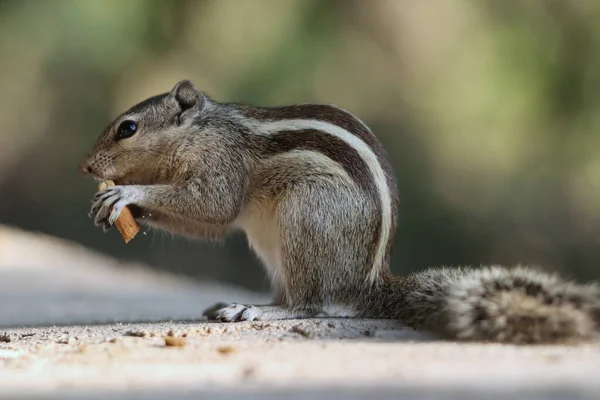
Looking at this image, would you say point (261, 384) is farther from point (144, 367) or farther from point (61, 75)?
point (61, 75)

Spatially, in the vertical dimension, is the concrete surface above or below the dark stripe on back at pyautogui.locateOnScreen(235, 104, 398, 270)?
below

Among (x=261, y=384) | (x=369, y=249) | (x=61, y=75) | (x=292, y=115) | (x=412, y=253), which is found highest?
(x=61, y=75)

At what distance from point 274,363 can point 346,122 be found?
151 cm

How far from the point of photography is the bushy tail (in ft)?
7.50

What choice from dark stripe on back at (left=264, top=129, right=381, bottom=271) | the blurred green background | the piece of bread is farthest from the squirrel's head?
the blurred green background

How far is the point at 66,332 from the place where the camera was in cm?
292

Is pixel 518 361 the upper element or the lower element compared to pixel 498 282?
lower

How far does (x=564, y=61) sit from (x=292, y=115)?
483 centimetres

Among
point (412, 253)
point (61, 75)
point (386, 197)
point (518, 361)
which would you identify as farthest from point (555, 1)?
point (518, 361)

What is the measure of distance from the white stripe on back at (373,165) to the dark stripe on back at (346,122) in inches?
1.1

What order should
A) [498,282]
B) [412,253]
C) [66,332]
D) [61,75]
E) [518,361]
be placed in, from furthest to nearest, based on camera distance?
[61,75], [412,253], [66,332], [498,282], [518,361]

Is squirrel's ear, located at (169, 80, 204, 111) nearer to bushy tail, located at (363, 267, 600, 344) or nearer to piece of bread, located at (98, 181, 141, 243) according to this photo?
piece of bread, located at (98, 181, 141, 243)

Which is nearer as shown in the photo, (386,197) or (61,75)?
(386,197)

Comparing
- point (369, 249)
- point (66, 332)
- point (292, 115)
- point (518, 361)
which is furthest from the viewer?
point (292, 115)
